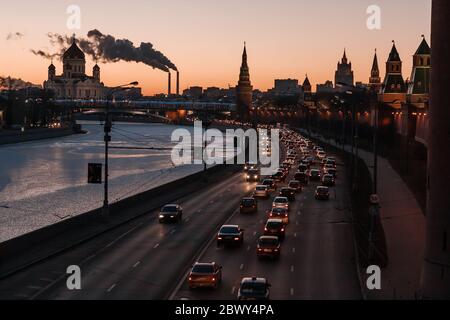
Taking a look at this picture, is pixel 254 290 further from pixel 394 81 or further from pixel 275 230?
pixel 394 81

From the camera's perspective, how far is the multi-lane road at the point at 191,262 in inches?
715

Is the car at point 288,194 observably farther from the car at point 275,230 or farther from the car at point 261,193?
the car at point 275,230

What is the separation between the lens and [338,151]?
269ft

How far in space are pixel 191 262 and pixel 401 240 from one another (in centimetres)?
717

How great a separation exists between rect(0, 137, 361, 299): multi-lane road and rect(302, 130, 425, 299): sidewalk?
0.91 metres

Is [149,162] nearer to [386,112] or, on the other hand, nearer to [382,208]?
[386,112]

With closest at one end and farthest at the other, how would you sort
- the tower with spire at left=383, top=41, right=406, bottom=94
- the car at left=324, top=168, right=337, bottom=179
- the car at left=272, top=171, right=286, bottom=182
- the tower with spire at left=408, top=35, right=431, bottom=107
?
the car at left=272, top=171, right=286, bottom=182 < the car at left=324, top=168, right=337, bottom=179 < the tower with spire at left=408, top=35, right=431, bottom=107 < the tower with spire at left=383, top=41, right=406, bottom=94

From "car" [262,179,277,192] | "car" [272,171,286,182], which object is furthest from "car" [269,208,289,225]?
"car" [272,171,286,182]

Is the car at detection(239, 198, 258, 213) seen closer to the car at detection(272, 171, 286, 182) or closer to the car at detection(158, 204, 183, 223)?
the car at detection(158, 204, 183, 223)

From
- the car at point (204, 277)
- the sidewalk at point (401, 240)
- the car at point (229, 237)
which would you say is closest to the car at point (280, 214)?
the sidewalk at point (401, 240)

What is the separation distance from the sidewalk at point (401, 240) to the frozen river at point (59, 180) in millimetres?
16890

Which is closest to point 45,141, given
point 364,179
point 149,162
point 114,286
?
point 149,162

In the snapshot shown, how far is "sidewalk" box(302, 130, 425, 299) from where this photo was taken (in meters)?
18.5

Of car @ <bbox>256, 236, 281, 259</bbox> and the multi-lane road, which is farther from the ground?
car @ <bbox>256, 236, 281, 259</bbox>
